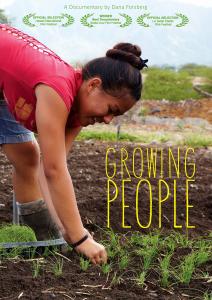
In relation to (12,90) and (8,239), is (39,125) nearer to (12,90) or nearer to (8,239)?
(12,90)

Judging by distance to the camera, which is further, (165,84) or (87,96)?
(165,84)

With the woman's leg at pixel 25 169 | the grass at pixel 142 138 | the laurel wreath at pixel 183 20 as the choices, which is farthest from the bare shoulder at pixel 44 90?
the grass at pixel 142 138

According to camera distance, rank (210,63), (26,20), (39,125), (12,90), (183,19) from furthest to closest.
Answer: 1. (210,63)
2. (183,19)
3. (26,20)
4. (12,90)
5. (39,125)

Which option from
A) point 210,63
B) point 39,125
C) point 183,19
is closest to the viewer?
point 39,125

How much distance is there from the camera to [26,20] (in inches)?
167

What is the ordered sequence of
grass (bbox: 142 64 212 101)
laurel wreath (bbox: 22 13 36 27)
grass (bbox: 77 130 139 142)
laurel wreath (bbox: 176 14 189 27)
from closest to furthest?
laurel wreath (bbox: 22 13 36 27) < laurel wreath (bbox: 176 14 189 27) < grass (bbox: 77 130 139 142) < grass (bbox: 142 64 212 101)

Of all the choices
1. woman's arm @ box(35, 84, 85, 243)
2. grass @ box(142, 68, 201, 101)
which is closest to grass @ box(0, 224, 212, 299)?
woman's arm @ box(35, 84, 85, 243)

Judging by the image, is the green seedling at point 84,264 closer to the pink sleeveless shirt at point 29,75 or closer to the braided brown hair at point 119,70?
the pink sleeveless shirt at point 29,75

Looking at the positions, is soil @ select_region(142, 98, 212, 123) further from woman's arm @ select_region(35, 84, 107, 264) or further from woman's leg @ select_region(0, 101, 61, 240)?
woman's arm @ select_region(35, 84, 107, 264)

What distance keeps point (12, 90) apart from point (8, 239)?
88 cm

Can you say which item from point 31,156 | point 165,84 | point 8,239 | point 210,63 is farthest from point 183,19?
point 210,63

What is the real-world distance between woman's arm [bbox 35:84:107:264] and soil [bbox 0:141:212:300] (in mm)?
242

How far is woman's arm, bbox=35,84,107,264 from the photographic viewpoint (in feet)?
7.47

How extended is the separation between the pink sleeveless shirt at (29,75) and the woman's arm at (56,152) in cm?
4
